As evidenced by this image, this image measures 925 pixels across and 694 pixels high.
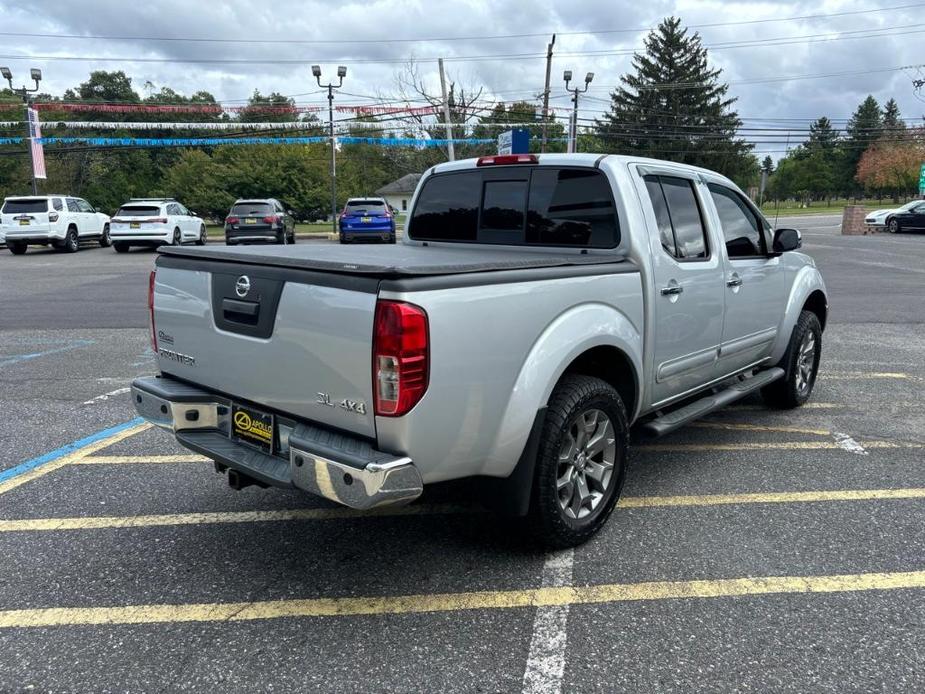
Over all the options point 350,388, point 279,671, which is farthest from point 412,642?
point 350,388

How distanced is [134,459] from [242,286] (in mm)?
2270

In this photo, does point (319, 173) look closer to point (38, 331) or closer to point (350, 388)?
point (38, 331)

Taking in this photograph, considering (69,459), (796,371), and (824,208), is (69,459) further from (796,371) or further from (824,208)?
(824,208)

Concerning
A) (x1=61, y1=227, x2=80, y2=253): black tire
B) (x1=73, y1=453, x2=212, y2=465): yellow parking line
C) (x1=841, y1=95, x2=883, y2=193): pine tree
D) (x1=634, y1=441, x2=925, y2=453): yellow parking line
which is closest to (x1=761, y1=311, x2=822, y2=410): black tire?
(x1=634, y1=441, x2=925, y2=453): yellow parking line

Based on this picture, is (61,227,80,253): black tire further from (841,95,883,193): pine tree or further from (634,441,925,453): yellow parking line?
(841,95,883,193): pine tree

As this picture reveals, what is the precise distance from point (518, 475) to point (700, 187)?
2519 millimetres

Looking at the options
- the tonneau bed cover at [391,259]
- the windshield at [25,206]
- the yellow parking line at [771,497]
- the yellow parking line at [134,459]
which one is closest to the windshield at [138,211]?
the windshield at [25,206]

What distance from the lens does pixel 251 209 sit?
2186 centimetres

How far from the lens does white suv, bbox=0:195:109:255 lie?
2111 cm

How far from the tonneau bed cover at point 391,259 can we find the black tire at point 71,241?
22057mm

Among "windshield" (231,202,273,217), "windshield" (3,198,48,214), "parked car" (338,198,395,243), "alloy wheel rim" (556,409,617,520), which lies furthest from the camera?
"parked car" (338,198,395,243)

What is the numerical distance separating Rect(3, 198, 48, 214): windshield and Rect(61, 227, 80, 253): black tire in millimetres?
1156

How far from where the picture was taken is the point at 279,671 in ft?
8.07

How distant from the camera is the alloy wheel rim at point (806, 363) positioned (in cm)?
560
